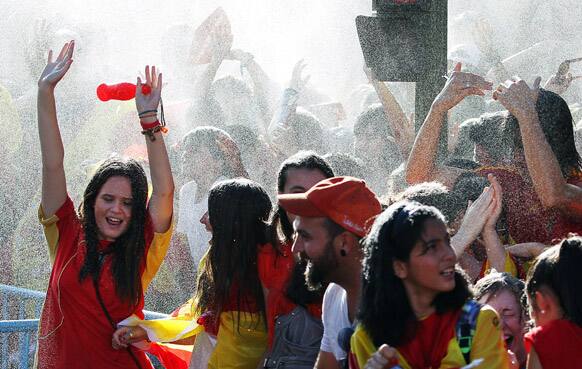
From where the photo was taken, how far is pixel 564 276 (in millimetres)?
3359

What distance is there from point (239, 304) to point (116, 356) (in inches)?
20.3

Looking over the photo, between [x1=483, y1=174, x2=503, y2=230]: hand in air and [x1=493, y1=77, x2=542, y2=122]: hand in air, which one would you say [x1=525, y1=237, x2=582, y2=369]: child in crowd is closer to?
[x1=483, y1=174, x2=503, y2=230]: hand in air

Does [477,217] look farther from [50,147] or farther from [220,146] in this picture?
[220,146]

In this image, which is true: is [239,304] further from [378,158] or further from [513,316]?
[378,158]

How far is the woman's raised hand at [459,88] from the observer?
4980 mm

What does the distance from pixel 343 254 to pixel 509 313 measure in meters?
0.72

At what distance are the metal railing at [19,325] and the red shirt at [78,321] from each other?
85 cm

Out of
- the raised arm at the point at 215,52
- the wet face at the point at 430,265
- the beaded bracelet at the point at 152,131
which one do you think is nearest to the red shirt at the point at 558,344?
the wet face at the point at 430,265

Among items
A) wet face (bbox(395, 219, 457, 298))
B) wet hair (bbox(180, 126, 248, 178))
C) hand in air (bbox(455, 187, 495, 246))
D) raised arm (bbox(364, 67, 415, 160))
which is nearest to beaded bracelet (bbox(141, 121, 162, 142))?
hand in air (bbox(455, 187, 495, 246))

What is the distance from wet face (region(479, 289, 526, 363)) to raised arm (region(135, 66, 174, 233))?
131cm

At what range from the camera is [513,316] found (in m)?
3.87

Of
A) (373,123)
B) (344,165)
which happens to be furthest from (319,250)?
(373,123)

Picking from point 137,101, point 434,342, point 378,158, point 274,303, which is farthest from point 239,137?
point 434,342

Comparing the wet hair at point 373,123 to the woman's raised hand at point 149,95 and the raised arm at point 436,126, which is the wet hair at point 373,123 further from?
the woman's raised hand at point 149,95
